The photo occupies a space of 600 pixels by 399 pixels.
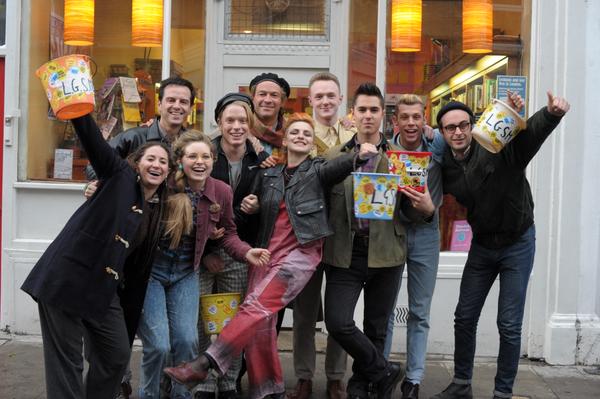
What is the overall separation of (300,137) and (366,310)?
1264mm

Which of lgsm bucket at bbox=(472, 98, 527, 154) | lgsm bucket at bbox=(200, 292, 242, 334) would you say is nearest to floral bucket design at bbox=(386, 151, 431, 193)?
lgsm bucket at bbox=(472, 98, 527, 154)

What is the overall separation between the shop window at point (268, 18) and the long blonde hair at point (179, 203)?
2567 millimetres

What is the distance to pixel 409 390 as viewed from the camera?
5.52 m

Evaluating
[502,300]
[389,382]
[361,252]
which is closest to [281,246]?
[361,252]

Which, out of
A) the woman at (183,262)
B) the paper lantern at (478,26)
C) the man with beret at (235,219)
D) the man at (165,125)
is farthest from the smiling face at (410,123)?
the paper lantern at (478,26)

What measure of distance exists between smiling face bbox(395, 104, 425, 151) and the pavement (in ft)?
5.82

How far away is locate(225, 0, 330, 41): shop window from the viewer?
734cm

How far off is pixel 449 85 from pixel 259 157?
2330 mm

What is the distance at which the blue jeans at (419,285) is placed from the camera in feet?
18.0

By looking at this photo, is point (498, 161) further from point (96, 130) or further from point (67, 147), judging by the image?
point (67, 147)

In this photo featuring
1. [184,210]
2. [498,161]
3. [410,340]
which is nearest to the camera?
[184,210]

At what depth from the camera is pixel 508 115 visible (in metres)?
4.81

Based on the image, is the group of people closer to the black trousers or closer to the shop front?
the black trousers

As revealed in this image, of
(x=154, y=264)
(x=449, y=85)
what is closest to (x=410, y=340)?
(x=154, y=264)
